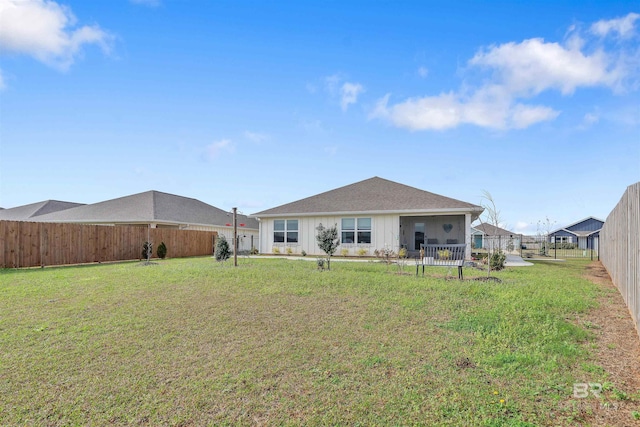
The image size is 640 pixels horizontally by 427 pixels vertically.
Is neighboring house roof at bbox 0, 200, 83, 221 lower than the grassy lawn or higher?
higher

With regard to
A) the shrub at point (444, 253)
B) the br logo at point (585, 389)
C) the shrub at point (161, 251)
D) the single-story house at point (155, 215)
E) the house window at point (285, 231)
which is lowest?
the br logo at point (585, 389)

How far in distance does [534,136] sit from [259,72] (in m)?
11.1

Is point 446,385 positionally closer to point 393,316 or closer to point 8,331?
point 393,316

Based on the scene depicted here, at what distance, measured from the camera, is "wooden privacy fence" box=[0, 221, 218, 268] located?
13320mm

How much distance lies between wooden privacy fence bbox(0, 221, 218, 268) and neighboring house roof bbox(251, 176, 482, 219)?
6331mm

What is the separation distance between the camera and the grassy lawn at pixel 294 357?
125 inches

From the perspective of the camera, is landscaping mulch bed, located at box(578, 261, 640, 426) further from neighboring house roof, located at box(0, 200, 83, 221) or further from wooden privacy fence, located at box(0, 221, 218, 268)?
neighboring house roof, located at box(0, 200, 83, 221)

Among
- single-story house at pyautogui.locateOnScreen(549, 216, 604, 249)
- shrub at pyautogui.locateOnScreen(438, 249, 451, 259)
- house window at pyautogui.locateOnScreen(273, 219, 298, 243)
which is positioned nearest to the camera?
shrub at pyautogui.locateOnScreen(438, 249, 451, 259)

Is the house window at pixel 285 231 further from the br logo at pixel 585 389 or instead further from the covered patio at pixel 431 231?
the br logo at pixel 585 389

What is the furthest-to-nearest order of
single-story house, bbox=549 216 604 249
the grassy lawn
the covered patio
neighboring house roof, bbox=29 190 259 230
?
1. single-story house, bbox=549 216 604 249
2. neighboring house roof, bbox=29 190 259 230
3. the covered patio
4. the grassy lawn

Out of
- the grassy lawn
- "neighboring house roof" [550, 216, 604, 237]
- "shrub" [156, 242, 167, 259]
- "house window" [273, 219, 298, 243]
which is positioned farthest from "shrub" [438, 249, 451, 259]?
"neighboring house roof" [550, 216, 604, 237]

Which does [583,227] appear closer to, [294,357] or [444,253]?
[444,253]

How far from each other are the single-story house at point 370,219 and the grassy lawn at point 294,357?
11026 mm

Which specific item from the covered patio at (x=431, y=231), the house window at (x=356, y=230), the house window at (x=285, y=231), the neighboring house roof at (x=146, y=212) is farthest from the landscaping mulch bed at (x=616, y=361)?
the neighboring house roof at (x=146, y=212)
